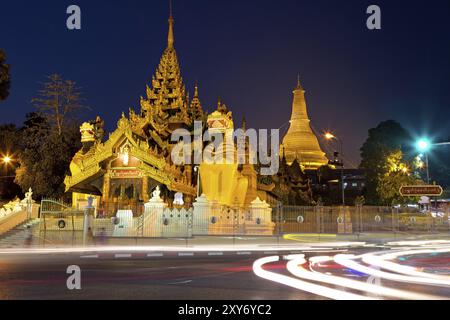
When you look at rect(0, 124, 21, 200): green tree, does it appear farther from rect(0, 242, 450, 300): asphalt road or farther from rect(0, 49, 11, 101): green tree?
rect(0, 242, 450, 300): asphalt road

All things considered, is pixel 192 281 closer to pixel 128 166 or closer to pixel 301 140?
pixel 128 166

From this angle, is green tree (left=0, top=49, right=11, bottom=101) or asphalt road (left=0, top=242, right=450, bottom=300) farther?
green tree (left=0, top=49, right=11, bottom=101)

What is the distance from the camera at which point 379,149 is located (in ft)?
143

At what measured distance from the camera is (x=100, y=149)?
1359 inches

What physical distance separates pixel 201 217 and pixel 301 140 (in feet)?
182

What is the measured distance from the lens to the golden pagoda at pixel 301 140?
77.6 metres

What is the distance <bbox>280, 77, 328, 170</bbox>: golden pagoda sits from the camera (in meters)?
77.6

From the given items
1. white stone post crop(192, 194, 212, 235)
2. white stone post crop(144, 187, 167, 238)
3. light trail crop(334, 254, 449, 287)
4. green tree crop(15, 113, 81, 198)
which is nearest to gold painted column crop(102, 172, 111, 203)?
green tree crop(15, 113, 81, 198)

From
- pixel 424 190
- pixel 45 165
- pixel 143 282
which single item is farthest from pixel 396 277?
pixel 45 165

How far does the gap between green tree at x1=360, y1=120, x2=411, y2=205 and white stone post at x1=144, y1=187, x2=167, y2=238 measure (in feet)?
80.2

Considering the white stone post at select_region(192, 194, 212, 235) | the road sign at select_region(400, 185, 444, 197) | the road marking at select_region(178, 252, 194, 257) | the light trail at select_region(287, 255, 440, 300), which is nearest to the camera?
the light trail at select_region(287, 255, 440, 300)
